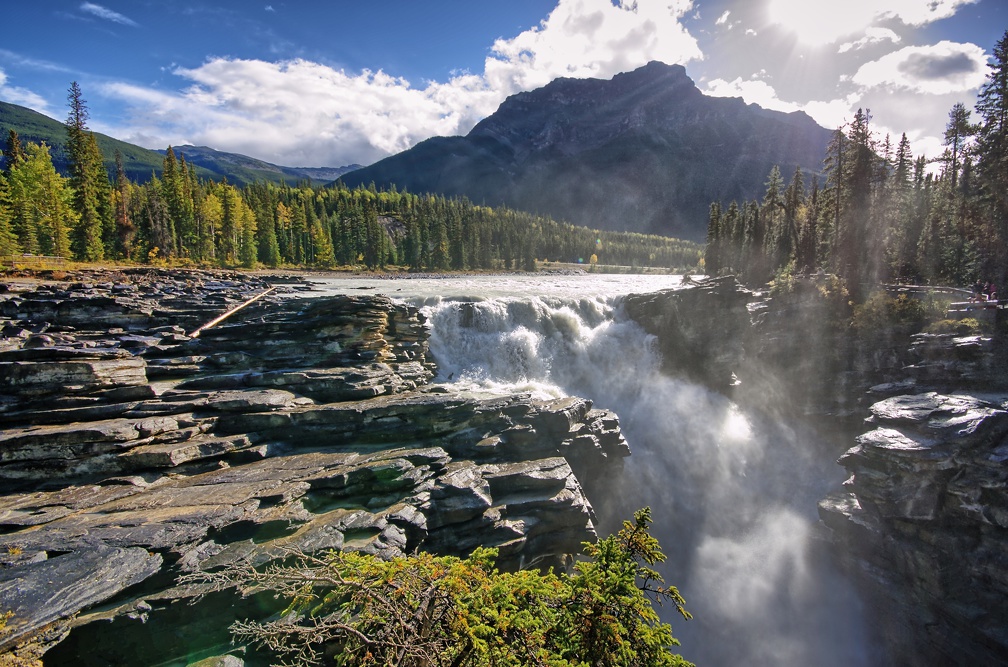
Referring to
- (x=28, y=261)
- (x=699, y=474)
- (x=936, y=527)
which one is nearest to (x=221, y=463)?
(x=699, y=474)

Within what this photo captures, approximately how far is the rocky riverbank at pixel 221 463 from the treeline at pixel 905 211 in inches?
1044

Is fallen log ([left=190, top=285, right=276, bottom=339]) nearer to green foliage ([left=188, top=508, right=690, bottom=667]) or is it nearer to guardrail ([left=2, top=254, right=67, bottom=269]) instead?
green foliage ([left=188, top=508, right=690, bottom=667])

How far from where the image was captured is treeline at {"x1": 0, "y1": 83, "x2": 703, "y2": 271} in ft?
165

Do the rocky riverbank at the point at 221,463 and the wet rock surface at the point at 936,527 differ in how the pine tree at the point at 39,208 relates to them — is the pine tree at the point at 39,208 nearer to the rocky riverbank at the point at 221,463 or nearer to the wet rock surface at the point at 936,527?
the rocky riverbank at the point at 221,463

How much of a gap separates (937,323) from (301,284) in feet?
168

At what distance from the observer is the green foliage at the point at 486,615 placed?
4.95m

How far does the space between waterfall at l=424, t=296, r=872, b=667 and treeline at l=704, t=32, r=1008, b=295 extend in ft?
41.7

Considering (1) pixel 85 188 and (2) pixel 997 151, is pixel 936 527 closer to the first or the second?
(2) pixel 997 151

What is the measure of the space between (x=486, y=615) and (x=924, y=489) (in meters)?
20.8

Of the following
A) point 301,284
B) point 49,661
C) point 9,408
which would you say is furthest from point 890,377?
point 301,284

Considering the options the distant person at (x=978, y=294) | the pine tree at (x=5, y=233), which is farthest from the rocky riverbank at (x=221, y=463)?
the pine tree at (x=5, y=233)

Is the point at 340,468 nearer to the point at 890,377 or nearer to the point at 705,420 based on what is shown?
the point at 705,420

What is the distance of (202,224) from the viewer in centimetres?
7006

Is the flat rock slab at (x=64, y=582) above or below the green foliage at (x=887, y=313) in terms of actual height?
below
